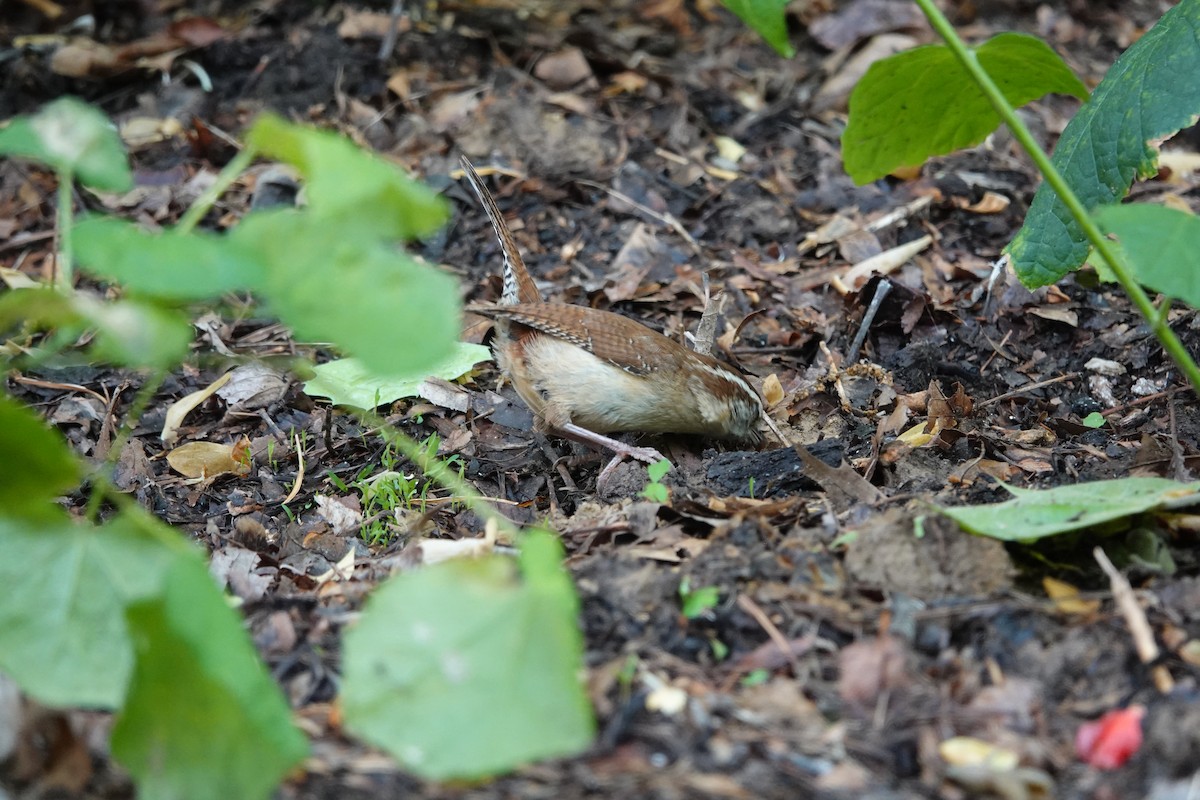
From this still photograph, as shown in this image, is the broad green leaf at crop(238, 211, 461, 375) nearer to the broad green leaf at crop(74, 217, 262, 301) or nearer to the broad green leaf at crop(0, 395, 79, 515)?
the broad green leaf at crop(74, 217, 262, 301)

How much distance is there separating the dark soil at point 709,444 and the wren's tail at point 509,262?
0.43 m

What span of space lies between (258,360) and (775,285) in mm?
3842

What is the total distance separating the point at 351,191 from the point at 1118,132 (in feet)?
8.83

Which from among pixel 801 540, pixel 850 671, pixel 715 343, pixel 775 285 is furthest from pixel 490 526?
pixel 775 285

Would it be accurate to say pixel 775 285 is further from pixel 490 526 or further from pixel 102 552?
pixel 102 552

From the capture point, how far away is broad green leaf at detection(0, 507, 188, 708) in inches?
93.6

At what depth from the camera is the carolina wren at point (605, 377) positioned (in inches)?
202

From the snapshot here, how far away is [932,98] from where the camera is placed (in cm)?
397

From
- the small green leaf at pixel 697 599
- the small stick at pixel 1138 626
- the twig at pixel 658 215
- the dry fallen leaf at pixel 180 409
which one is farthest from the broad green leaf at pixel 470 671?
the twig at pixel 658 215

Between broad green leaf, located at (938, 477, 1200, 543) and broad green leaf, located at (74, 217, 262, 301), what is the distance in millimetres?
1764

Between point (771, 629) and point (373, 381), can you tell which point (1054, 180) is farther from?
point (373, 381)

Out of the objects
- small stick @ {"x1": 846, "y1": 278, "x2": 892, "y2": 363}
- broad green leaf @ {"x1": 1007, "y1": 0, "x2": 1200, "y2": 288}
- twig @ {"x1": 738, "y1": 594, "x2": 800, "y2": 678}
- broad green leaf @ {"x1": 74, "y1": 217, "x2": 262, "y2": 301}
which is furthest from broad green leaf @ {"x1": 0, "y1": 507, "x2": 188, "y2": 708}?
small stick @ {"x1": 846, "y1": 278, "x2": 892, "y2": 363}

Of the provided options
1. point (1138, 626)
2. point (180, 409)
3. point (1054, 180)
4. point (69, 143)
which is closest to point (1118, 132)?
point (1054, 180)

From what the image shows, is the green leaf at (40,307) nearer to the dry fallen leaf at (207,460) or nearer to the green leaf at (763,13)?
the green leaf at (763,13)
